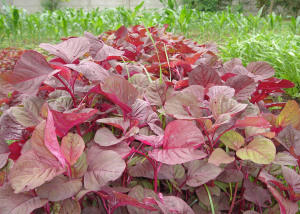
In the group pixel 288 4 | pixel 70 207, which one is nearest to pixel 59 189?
pixel 70 207

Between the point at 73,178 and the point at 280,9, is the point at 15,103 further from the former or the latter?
the point at 280,9

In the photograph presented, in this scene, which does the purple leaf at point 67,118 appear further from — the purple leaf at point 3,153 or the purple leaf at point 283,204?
the purple leaf at point 283,204

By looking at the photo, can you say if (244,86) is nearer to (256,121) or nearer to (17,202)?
(256,121)

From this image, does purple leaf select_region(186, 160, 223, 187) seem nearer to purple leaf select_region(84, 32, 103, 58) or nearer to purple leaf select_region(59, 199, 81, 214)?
purple leaf select_region(59, 199, 81, 214)

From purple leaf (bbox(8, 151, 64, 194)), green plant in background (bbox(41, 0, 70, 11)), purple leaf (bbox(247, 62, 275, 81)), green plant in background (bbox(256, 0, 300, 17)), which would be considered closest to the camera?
purple leaf (bbox(8, 151, 64, 194))

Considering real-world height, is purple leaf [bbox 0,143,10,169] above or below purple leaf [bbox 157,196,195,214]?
above

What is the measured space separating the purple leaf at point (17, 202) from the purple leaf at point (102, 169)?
2.5 inches

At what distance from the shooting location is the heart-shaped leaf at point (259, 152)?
36 centimetres

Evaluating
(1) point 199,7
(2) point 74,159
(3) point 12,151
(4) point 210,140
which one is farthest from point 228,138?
(1) point 199,7

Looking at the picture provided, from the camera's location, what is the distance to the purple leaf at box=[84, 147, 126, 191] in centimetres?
33

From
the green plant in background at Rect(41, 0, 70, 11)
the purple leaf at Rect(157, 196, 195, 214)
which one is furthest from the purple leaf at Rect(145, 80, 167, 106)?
the green plant in background at Rect(41, 0, 70, 11)

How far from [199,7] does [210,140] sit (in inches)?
633

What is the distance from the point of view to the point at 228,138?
42 cm

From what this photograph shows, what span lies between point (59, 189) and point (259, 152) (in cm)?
28
